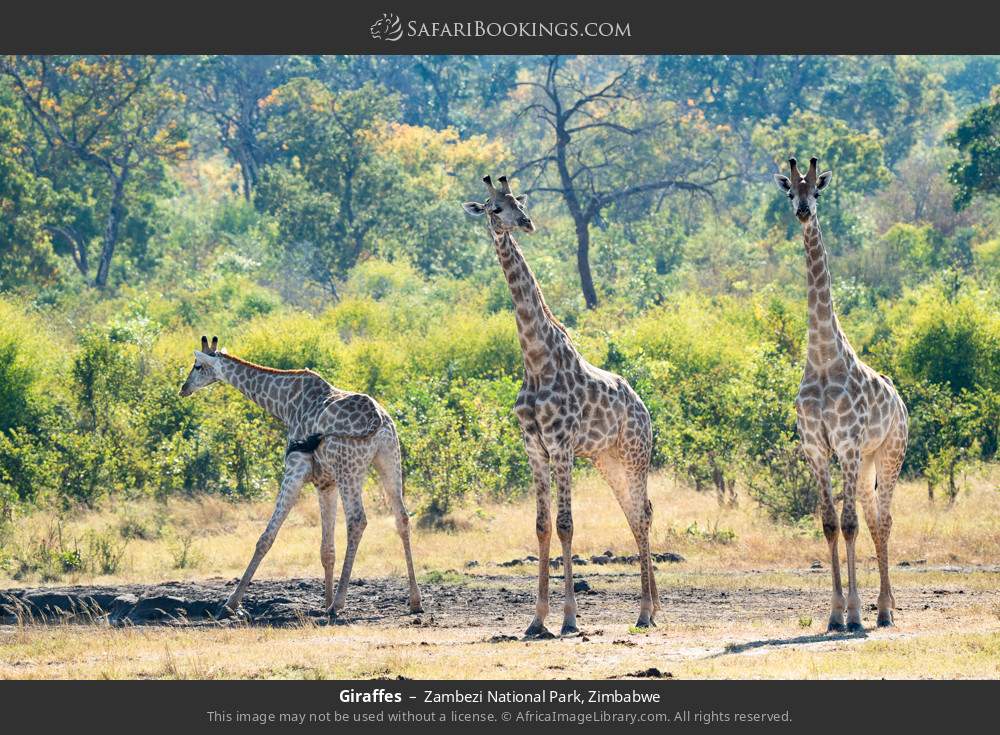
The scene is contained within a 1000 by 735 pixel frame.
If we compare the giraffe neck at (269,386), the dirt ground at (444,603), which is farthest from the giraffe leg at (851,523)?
the giraffe neck at (269,386)

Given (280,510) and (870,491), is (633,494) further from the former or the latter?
(280,510)

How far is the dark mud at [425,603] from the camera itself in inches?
598

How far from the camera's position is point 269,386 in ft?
55.2

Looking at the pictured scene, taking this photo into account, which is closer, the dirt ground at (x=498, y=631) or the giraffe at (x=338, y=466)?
the dirt ground at (x=498, y=631)

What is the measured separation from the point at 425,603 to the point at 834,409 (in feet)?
17.0

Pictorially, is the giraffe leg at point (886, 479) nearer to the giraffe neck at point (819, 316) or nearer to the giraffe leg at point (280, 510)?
the giraffe neck at point (819, 316)

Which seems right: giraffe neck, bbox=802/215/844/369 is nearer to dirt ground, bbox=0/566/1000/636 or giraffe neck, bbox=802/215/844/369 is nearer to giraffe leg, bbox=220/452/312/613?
dirt ground, bbox=0/566/1000/636

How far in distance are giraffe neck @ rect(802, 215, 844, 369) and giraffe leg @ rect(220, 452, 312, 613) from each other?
527cm

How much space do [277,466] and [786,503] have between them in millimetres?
8241

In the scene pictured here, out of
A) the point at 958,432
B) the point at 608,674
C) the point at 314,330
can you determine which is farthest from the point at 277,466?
the point at 608,674

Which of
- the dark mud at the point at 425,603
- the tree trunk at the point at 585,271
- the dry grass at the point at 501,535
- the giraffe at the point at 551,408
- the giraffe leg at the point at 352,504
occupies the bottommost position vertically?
the dark mud at the point at 425,603

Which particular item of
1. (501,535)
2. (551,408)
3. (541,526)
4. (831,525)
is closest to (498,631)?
(541,526)

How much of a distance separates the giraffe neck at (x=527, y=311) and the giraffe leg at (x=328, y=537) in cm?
316

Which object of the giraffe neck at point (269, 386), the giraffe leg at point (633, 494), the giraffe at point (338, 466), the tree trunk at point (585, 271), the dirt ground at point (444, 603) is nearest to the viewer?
the giraffe leg at point (633, 494)
